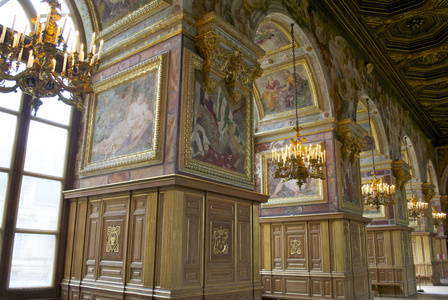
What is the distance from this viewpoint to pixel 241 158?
317 inches

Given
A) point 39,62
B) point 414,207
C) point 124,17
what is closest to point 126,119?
point 124,17

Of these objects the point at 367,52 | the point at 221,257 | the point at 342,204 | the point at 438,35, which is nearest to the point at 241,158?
the point at 221,257

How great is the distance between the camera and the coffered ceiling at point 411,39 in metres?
14.9

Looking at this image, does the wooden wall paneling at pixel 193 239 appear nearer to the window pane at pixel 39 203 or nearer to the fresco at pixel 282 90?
the window pane at pixel 39 203

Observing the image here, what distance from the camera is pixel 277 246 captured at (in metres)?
12.4

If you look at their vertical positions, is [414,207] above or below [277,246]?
above

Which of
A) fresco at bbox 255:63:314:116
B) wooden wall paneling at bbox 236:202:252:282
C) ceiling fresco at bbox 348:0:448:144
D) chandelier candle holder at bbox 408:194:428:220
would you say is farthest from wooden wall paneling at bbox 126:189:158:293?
chandelier candle holder at bbox 408:194:428:220

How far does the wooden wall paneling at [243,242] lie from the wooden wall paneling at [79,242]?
3.09 m

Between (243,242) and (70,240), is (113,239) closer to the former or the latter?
(70,240)

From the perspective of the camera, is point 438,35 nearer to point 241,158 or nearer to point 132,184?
point 241,158

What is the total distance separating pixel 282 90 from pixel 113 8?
634 cm

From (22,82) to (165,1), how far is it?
360 cm

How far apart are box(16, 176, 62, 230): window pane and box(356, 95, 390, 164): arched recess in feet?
43.6

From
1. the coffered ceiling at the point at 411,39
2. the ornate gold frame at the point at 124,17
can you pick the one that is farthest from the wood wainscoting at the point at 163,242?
the coffered ceiling at the point at 411,39
